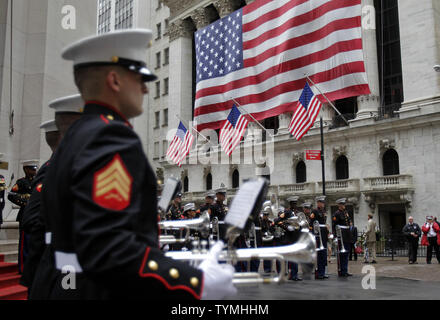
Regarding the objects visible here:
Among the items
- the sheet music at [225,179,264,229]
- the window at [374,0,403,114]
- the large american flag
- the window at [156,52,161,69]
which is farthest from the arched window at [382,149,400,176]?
the window at [156,52,161,69]

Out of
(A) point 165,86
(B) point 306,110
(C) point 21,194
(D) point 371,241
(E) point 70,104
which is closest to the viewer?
(E) point 70,104

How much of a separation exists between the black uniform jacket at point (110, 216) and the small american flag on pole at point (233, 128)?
710 inches

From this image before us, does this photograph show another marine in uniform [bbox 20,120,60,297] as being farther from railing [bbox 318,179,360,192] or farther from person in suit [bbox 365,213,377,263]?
railing [bbox 318,179,360,192]

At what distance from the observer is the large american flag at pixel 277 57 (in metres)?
16.5

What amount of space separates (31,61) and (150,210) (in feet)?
29.5

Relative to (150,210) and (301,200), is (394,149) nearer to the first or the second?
(301,200)

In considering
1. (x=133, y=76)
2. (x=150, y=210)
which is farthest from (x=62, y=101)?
(x=150, y=210)

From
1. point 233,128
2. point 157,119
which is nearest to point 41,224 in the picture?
point 233,128

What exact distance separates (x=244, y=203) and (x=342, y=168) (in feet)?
104

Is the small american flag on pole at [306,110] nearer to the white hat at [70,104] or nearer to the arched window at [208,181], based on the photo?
the white hat at [70,104]

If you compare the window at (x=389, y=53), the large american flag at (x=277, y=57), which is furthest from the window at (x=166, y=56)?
the large american flag at (x=277, y=57)

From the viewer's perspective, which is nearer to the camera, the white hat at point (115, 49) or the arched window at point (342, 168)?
the white hat at point (115, 49)

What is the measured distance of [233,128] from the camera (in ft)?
66.7

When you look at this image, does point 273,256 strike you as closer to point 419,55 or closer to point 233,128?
point 233,128
